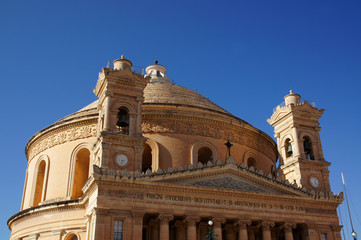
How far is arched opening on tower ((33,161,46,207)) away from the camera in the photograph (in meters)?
30.0

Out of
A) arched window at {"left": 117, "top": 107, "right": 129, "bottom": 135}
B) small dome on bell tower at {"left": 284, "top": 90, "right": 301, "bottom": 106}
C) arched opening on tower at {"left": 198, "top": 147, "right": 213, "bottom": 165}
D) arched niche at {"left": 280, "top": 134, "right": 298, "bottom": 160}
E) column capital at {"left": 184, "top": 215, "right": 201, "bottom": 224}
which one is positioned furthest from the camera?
small dome on bell tower at {"left": 284, "top": 90, "right": 301, "bottom": 106}

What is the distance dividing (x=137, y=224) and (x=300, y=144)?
44.3 feet

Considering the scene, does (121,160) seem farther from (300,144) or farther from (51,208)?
(300,144)

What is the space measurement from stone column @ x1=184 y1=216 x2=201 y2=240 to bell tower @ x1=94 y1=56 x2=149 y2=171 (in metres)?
3.88

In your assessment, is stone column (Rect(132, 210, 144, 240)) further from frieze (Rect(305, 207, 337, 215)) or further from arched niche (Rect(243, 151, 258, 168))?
arched niche (Rect(243, 151, 258, 168))

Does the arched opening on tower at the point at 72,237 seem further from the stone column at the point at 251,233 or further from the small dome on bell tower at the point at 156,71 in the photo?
the small dome on bell tower at the point at 156,71

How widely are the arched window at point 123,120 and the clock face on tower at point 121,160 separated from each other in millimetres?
2068

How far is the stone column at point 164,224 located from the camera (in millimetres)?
21734

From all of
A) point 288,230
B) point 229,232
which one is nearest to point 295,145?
point 288,230

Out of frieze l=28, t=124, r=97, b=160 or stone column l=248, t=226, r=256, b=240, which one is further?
frieze l=28, t=124, r=97, b=160

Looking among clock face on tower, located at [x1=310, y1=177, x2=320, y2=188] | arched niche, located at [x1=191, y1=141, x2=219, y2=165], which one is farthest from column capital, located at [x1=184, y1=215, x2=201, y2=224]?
clock face on tower, located at [x1=310, y1=177, x2=320, y2=188]

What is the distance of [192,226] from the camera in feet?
73.8

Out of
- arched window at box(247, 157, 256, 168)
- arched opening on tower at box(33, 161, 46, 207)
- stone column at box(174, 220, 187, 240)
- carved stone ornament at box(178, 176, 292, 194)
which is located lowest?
stone column at box(174, 220, 187, 240)

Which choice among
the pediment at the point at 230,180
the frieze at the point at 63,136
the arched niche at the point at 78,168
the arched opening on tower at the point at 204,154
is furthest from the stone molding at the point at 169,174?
the frieze at the point at 63,136
